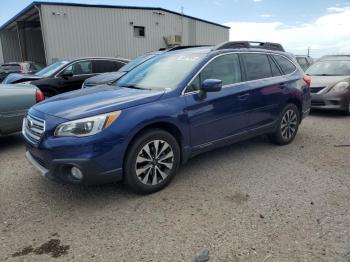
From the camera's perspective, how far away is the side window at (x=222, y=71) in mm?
4211

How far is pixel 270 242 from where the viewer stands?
2.89 metres

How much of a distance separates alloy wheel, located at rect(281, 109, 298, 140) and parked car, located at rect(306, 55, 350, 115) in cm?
303

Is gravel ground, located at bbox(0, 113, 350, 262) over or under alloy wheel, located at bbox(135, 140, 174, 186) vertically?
under

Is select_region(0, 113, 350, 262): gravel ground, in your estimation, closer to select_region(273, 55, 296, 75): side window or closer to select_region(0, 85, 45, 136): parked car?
select_region(0, 85, 45, 136): parked car

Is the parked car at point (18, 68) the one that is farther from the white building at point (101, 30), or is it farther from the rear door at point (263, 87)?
the rear door at point (263, 87)

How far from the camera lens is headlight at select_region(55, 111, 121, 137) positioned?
11.0ft

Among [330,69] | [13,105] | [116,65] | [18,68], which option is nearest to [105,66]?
[116,65]

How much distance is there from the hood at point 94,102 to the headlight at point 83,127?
60mm

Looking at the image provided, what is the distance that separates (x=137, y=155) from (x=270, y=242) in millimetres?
1596

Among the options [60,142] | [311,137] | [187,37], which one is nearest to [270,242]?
[60,142]

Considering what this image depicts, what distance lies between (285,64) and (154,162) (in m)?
3.26

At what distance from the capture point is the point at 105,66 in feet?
→ 32.6

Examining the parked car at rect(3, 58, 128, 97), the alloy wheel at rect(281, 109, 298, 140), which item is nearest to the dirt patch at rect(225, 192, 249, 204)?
the alloy wheel at rect(281, 109, 298, 140)

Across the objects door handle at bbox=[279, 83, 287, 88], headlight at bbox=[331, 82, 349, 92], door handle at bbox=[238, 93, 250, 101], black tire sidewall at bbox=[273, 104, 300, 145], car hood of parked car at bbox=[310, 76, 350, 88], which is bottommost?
black tire sidewall at bbox=[273, 104, 300, 145]
